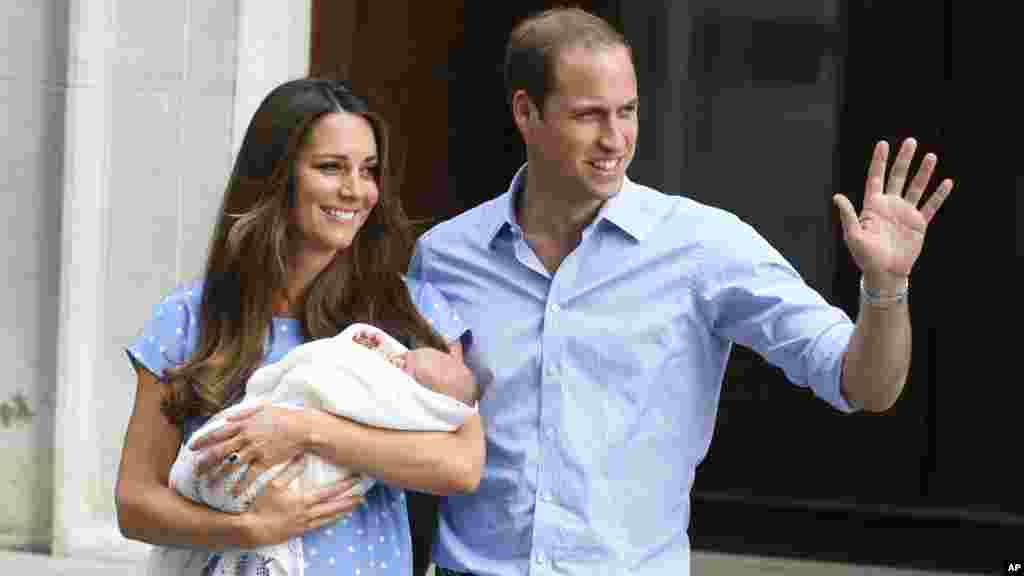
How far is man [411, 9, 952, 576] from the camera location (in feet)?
10.8

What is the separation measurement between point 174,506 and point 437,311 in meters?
0.57

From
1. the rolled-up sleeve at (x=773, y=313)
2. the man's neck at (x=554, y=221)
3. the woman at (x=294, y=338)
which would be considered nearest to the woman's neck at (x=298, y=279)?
the woman at (x=294, y=338)

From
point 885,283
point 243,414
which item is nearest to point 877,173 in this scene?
point 885,283

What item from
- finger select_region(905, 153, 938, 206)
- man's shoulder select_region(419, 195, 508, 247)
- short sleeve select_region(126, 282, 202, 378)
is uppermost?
finger select_region(905, 153, 938, 206)

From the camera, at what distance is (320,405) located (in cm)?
320

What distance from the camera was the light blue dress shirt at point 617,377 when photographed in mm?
3287

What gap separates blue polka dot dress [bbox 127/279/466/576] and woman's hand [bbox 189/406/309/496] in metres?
0.15

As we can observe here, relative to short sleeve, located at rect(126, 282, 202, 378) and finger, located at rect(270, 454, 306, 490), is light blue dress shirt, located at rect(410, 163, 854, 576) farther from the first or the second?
short sleeve, located at rect(126, 282, 202, 378)

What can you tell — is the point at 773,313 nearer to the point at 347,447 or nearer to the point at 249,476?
the point at 347,447

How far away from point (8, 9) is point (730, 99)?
251 centimetres

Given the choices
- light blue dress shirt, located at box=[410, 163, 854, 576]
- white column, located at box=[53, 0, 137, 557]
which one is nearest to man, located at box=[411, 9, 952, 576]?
light blue dress shirt, located at box=[410, 163, 854, 576]

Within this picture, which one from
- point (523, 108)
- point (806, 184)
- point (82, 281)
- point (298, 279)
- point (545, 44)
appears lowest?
point (82, 281)

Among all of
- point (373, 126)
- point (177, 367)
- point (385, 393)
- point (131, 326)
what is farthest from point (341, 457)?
point (131, 326)

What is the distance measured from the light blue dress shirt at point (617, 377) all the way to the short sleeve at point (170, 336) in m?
0.49
